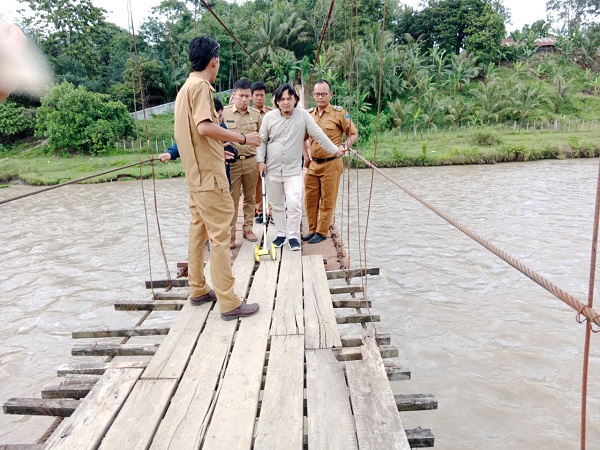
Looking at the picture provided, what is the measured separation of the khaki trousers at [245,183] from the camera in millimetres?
3931

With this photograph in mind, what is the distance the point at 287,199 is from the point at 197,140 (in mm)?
1368

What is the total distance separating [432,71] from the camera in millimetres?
24984

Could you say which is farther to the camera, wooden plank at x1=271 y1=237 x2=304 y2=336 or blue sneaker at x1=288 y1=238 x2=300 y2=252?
blue sneaker at x1=288 y1=238 x2=300 y2=252

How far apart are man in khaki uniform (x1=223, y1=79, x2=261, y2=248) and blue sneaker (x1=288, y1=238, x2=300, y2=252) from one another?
1.42ft

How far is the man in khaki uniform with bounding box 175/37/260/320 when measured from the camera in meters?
2.28

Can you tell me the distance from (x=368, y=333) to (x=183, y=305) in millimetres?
1117

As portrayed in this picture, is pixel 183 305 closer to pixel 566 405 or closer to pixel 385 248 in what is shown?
pixel 566 405

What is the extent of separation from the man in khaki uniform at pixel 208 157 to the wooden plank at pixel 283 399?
432 mm

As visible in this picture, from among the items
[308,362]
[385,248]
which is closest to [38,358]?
[308,362]

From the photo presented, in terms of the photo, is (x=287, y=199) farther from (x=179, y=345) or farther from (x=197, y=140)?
(x=179, y=345)

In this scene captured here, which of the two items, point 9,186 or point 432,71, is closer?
point 9,186

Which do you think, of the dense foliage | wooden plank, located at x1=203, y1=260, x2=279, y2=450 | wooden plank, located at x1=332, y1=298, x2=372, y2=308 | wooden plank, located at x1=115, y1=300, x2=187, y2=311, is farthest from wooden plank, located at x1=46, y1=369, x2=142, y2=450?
the dense foliage

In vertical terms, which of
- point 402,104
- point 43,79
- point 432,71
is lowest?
point 43,79

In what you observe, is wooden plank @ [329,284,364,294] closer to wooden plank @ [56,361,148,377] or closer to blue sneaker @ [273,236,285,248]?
blue sneaker @ [273,236,285,248]
